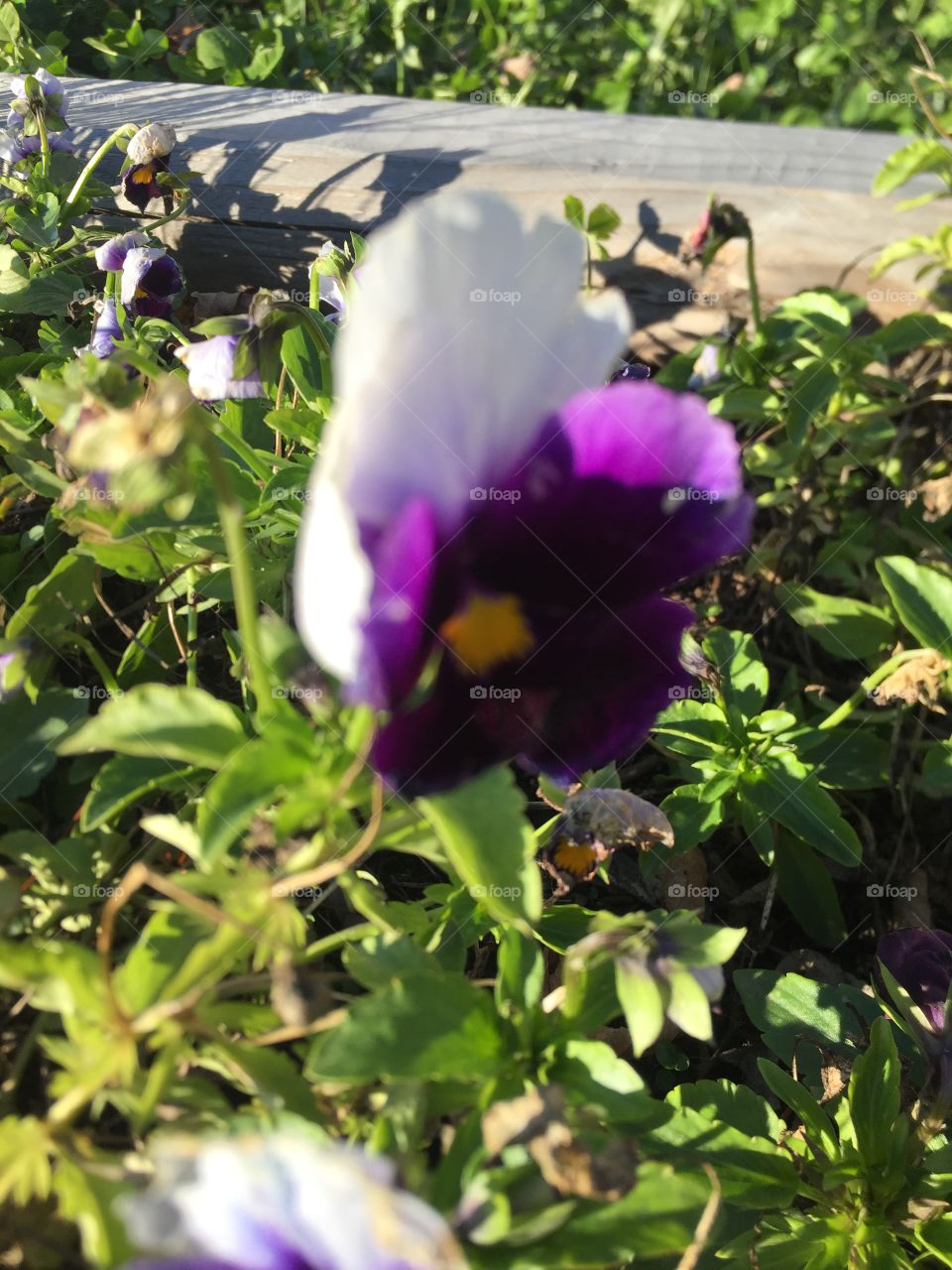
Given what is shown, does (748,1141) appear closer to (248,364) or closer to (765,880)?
(765,880)

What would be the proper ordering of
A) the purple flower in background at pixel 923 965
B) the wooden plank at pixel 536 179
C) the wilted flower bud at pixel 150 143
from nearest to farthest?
the purple flower in background at pixel 923 965, the wilted flower bud at pixel 150 143, the wooden plank at pixel 536 179

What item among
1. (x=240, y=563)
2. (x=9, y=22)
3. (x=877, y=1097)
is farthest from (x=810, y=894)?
(x=9, y=22)

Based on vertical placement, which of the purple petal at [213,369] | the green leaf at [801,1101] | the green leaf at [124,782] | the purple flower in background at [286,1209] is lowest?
the green leaf at [801,1101]

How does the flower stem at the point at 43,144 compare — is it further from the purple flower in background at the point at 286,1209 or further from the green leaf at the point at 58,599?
the purple flower in background at the point at 286,1209

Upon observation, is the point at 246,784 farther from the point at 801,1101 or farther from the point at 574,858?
the point at 801,1101

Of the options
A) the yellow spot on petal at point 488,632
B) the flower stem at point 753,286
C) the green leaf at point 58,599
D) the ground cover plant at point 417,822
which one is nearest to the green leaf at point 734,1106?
the ground cover plant at point 417,822
